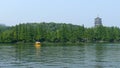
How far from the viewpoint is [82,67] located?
41.3 m

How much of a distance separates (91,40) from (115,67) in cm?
15526

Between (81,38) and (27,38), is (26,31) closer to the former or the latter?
(27,38)

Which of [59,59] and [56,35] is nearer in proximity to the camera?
[59,59]

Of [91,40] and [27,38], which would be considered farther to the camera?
[91,40]

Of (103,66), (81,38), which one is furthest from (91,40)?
(103,66)

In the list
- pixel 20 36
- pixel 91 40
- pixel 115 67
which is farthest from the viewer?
pixel 91 40

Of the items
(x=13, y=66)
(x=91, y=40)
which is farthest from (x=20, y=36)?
(x=13, y=66)

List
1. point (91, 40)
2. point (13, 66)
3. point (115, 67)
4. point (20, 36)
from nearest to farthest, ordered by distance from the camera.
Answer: point (115, 67) < point (13, 66) < point (20, 36) < point (91, 40)

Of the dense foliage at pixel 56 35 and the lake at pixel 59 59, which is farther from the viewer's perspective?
the dense foliage at pixel 56 35

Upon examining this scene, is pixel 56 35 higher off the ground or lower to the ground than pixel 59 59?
higher

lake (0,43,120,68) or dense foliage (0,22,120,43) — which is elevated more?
dense foliage (0,22,120,43)

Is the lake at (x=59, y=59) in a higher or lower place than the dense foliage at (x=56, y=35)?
lower

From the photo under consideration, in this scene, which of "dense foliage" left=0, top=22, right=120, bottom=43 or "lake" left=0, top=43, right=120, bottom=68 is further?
"dense foliage" left=0, top=22, right=120, bottom=43

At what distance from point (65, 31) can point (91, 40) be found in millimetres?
17063
